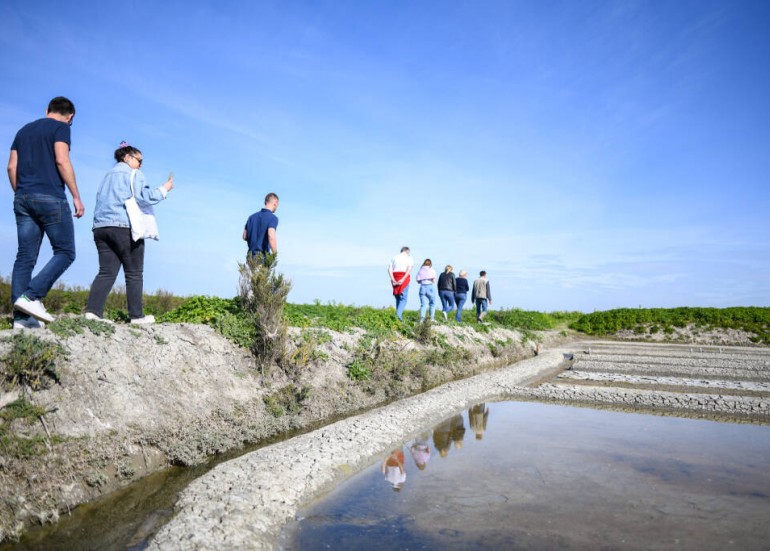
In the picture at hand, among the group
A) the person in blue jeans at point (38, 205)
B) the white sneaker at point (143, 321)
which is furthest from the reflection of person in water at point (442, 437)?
the person in blue jeans at point (38, 205)

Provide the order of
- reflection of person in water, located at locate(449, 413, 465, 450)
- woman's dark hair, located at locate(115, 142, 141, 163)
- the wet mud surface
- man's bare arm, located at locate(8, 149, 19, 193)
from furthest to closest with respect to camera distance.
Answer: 1. woman's dark hair, located at locate(115, 142, 141, 163)
2. reflection of person in water, located at locate(449, 413, 465, 450)
3. man's bare arm, located at locate(8, 149, 19, 193)
4. the wet mud surface

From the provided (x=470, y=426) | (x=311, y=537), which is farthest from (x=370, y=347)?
(x=311, y=537)

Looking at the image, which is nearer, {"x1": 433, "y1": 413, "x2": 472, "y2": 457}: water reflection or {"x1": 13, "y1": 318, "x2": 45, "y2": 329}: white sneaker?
{"x1": 13, "y1": 318, "x2": 45, "y2": 329}: white sneaker

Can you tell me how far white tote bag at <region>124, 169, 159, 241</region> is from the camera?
6.20 m

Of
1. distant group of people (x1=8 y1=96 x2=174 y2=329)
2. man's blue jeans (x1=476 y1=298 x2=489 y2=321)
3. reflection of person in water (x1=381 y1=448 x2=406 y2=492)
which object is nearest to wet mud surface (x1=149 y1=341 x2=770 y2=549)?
reflection of person in water (x1=381 y1=448 x2=406 y2=492)

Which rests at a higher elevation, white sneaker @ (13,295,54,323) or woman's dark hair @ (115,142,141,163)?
woman's dark hair @ (115,142,141,163)

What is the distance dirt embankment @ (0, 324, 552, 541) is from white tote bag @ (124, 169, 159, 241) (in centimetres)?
126

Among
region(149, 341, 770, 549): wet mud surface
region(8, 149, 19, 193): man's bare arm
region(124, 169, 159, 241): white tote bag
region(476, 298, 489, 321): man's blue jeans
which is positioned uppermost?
region(8, 149, 19, 193): man's bare arm

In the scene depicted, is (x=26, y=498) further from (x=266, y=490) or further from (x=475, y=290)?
(x=475, y=290)

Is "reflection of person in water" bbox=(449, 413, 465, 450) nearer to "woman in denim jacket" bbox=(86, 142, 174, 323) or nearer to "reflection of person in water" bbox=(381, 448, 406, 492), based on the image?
"reflection of person in water" bbox=(381, 448, 406, 492)

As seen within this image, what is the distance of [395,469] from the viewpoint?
5.06 m

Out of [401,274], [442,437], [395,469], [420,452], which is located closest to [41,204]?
[395,469]

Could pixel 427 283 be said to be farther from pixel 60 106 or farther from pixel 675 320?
pixel 675 320

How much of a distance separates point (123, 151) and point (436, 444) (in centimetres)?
563
